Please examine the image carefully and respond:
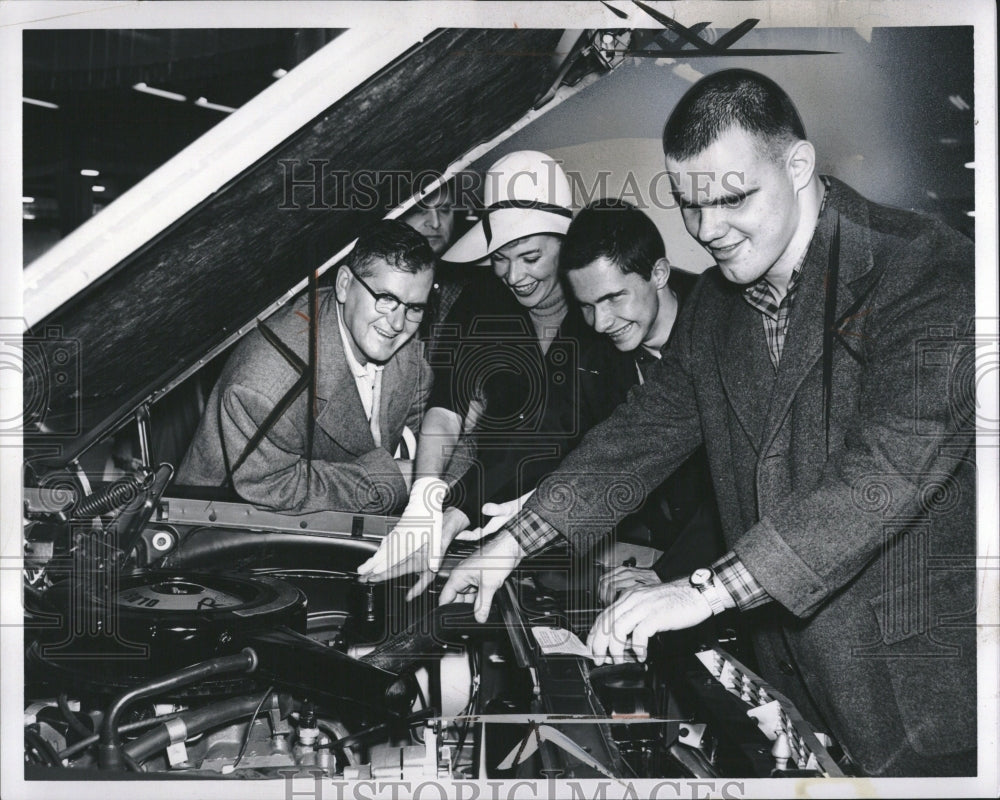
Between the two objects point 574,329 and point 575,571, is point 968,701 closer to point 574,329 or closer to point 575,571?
point 575,571

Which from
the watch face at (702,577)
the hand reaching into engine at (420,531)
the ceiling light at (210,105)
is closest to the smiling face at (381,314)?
the hand reaching into engine at (420,531)

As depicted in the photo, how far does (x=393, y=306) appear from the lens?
6.16 feet

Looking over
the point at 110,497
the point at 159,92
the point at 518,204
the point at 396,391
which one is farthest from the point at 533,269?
the point at 110,497

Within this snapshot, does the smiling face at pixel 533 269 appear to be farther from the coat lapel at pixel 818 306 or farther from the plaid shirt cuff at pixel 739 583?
the plaid shirt cuff at pixel 739 583

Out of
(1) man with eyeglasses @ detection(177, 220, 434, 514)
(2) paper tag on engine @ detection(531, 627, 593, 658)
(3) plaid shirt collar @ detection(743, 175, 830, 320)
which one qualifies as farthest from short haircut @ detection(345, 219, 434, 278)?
(2) paper tag on engine @ detection(531, 627, 593, 658)

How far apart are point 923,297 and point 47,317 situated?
1.72m

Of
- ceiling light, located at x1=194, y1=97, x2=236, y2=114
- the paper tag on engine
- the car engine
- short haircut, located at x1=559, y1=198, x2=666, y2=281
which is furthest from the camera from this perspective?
short haircut, located at x1=559, y1=198, x2=666, y2=281

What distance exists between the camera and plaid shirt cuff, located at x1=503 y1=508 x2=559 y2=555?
1.85m

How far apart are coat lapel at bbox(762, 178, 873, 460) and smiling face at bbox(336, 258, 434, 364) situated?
74 centimetres

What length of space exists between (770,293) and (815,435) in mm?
296

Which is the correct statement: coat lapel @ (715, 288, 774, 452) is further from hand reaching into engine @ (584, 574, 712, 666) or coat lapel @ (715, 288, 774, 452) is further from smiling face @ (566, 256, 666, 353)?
hand reaching into engine @ (584, 574, 712, 666)

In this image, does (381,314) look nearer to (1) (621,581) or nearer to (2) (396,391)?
(2) (396,391)

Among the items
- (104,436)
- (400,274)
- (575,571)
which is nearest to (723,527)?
(575,571)

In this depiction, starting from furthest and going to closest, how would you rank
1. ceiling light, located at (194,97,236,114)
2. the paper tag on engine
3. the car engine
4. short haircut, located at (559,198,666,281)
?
1. short haircut, located at (559,198,666,281)
2. ceiling light, located at (194,97,236,114)
3. the paper tag on engine
4. the car engine
